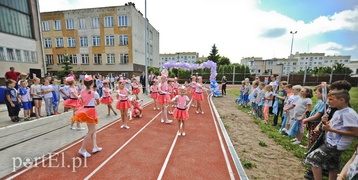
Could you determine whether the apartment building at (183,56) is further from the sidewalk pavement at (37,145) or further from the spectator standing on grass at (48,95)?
the sidewalk pavement at (37,145)

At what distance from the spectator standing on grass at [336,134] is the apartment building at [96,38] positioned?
2976 centimetres

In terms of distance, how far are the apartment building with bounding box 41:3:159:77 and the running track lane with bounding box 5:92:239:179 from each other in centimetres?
2581

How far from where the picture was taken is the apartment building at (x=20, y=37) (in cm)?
1504

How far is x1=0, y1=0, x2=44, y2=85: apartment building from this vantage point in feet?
49.3

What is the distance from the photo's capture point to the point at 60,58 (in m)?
31.7

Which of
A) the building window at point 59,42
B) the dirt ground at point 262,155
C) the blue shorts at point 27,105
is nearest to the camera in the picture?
the dirt ground at point 262,155

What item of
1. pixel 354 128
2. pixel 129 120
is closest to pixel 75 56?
pixel 129 120

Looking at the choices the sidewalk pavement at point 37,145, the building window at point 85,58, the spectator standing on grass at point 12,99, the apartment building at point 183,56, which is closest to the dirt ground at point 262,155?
the sidewalk pavement at point 37,145

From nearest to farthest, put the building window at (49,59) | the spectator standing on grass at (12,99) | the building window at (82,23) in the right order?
the spectator standing on grass at (12,99) → the building window at (82,23) → the building window at (49,59)

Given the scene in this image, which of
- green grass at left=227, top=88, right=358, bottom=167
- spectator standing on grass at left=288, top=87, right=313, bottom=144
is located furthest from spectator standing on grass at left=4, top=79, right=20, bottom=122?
spectator standing on grass at left=288, top=87, right=313, bottom=144

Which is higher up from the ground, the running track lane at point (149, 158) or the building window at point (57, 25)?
the building window at point (57, 25)

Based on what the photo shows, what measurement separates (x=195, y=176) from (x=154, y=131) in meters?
3.05

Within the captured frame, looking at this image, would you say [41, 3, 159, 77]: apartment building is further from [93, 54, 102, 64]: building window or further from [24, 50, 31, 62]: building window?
[24, 50, 31, 62]: building window

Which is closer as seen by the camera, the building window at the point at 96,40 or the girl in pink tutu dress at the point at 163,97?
the girl in pink tutu dress at the point at 163,97
